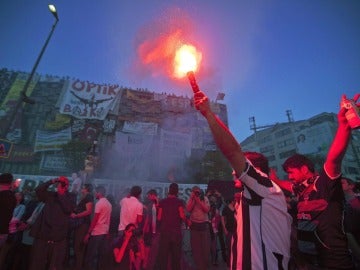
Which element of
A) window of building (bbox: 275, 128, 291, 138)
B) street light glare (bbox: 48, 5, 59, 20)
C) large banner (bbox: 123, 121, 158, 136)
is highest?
window of building (bbox: 275, 128, 291, 138)

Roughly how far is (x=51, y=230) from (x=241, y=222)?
4285mm

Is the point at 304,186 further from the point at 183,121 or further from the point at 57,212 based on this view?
the point at 183,121

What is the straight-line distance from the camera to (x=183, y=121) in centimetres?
3441

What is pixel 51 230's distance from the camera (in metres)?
4.65

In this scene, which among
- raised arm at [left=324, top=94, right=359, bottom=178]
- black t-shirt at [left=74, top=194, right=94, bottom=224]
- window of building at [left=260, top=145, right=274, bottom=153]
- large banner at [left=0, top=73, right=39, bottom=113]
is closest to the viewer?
raised arm at [left=324, top=94, right=359, bottom=178]

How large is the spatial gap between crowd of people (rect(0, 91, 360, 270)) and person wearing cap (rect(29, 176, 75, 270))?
0.06 ft

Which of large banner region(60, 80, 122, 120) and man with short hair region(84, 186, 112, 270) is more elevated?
large banner region(60, 80, 122, 120)

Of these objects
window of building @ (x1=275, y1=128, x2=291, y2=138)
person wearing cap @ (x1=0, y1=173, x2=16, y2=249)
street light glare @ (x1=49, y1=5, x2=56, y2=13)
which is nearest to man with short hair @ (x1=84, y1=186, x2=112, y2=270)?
person wearing cap @ (x1=0, y1=173, x2=16, y2=249)

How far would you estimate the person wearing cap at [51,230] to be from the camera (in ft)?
14.9

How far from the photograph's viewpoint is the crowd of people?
76.1 inches

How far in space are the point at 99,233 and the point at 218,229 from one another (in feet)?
15.5

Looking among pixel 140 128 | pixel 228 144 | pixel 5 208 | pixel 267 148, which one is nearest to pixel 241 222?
pixel 228 144

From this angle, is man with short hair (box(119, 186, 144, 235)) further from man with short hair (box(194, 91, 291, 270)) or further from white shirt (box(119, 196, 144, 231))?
man with short hair (box(194, 91, 291, 270))

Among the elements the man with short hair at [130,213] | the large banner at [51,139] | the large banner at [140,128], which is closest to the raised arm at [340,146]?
the man with short hair at [130,213]
